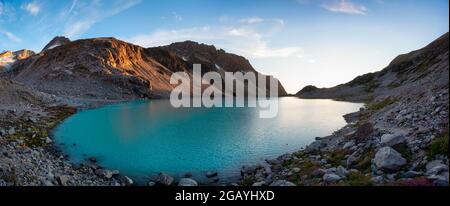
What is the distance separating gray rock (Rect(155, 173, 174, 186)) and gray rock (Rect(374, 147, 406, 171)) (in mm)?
10549

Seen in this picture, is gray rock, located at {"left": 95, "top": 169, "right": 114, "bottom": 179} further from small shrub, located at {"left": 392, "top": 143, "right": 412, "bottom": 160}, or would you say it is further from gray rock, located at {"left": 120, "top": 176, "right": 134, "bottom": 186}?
small shrub, located at {"left": 392, "top": 143, "right": 412, "bottom": 160}

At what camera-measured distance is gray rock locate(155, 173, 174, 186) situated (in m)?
18.8

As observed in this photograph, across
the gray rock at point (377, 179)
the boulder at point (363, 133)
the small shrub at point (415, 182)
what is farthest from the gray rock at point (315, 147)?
the small shrub at point (415, 182)

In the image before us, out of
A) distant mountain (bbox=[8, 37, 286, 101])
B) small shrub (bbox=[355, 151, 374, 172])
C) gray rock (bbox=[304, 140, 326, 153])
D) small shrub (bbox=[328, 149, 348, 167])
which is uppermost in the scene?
distant mountain (bbox=[8, 37, 286, 101])

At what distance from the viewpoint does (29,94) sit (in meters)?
A: 53.5

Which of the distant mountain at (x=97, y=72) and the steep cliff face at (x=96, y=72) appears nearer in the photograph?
the distant mountain at (x=97, y=72)

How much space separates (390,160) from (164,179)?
1143cm

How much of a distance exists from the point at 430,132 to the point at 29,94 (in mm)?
54874

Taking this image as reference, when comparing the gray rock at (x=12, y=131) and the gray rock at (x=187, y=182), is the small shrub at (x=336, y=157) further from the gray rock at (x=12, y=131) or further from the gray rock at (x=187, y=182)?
the gray rock at (x=12, y=131)

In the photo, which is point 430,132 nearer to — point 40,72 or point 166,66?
point 40,72

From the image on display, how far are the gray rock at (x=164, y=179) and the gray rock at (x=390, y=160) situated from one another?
1055 cm

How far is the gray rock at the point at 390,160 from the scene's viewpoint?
42.8ft

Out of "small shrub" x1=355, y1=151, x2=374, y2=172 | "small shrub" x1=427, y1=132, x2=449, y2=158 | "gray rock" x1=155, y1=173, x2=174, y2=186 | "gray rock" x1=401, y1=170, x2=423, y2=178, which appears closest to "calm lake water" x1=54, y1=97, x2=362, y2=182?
"gray rock" x1=155, y1=173, x2=174, y2=186

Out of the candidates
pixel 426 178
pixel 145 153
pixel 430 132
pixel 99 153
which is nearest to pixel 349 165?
pixel 430 132
